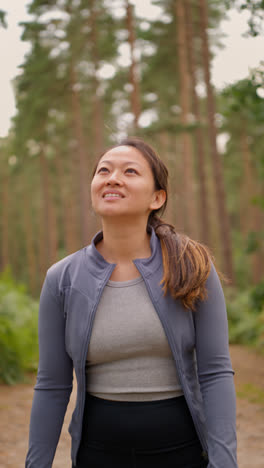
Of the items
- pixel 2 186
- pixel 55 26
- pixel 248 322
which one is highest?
pixel 55 26

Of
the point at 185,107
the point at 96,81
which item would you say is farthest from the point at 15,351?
the point at 185,107

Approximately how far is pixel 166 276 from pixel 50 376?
0.72 m

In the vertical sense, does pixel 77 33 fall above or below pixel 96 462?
above

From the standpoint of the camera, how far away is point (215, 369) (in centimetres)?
211

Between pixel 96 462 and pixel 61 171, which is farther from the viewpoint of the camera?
pixel 61 171

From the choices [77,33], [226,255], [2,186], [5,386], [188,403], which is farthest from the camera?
Answer: [2,186]

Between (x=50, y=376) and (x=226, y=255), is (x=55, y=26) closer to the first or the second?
(x=226, y=255)

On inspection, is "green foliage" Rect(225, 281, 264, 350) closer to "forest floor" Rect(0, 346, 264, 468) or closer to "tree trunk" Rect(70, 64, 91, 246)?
"forest floor" Rect(0, 346, 264, 468)

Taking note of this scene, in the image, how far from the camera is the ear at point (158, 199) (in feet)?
7.99

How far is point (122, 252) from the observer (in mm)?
2332

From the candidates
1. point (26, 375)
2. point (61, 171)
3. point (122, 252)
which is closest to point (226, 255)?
point (26, 375)

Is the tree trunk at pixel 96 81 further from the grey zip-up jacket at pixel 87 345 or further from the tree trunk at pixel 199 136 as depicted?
the grey zip-up jacket at pixel 87 345

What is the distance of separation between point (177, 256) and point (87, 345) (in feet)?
1.93

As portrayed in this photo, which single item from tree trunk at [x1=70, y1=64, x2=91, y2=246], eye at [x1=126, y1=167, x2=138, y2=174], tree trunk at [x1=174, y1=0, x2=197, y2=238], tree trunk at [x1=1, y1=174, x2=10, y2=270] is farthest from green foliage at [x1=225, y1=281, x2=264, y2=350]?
tree trunk at [x1=1, y1=174, x2=10, y2=270]
